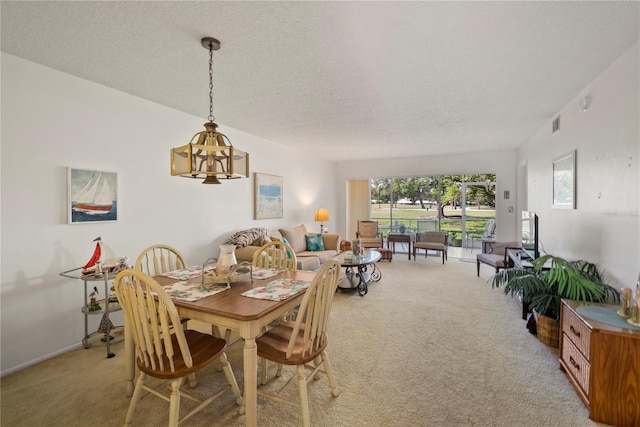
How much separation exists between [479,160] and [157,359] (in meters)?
6.88

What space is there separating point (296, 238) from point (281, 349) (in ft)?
11.5

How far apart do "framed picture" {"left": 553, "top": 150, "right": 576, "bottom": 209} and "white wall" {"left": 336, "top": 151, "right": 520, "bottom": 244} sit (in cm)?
279

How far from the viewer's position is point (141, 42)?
2.05 m

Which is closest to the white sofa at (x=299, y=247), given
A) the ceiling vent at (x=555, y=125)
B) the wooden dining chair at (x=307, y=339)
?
the wooden dining chair at (x=307, y=339)

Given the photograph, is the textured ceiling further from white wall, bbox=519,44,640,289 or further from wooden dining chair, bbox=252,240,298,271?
wooden dining chair, bbox=252,240,298,271

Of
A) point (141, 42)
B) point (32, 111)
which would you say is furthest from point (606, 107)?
point (32, 111)

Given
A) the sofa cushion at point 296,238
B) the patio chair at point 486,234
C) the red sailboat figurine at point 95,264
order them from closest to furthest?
the red sailboat figurine at point 95,264 → the sofa cushion at point 296,238 → the patio chair at point 486,234

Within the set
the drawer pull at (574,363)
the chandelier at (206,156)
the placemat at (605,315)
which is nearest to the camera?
the placemat at (605,315)

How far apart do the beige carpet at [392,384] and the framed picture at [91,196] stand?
49.0 inches

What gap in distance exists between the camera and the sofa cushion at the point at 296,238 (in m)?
5.06

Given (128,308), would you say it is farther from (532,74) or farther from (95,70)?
(532,74)

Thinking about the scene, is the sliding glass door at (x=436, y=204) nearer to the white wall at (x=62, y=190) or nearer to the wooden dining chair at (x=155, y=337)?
the white wall at (x=62, y=190)

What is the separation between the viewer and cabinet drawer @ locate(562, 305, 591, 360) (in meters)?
1.79

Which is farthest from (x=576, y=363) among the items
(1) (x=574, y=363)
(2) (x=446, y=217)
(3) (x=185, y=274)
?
(2) (x=446, y=217)
